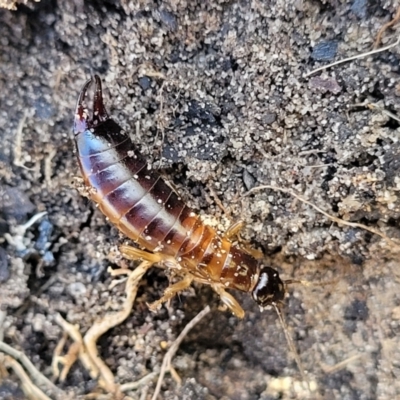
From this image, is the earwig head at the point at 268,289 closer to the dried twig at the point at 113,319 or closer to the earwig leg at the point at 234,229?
the earwig leg at the point at 234,229

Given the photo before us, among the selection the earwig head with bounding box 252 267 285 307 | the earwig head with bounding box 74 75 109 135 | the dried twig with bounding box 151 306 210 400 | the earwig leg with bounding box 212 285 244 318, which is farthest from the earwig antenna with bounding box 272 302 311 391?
the earwig head with bounding box 74 75 109 135

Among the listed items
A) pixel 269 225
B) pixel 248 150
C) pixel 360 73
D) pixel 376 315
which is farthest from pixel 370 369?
pixel 360 73

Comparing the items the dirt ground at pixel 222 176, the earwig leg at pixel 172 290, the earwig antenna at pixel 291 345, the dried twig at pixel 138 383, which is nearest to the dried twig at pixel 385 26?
the dirt ground at pixel 222 176

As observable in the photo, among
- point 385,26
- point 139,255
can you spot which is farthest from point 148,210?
point 385,26

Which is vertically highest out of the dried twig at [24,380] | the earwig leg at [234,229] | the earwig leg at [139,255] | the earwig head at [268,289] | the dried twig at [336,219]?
the dried twig at [336,219]

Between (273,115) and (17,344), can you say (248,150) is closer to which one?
(273,115)

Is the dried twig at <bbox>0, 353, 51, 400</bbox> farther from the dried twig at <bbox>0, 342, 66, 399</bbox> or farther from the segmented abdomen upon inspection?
the segmented abdomen
